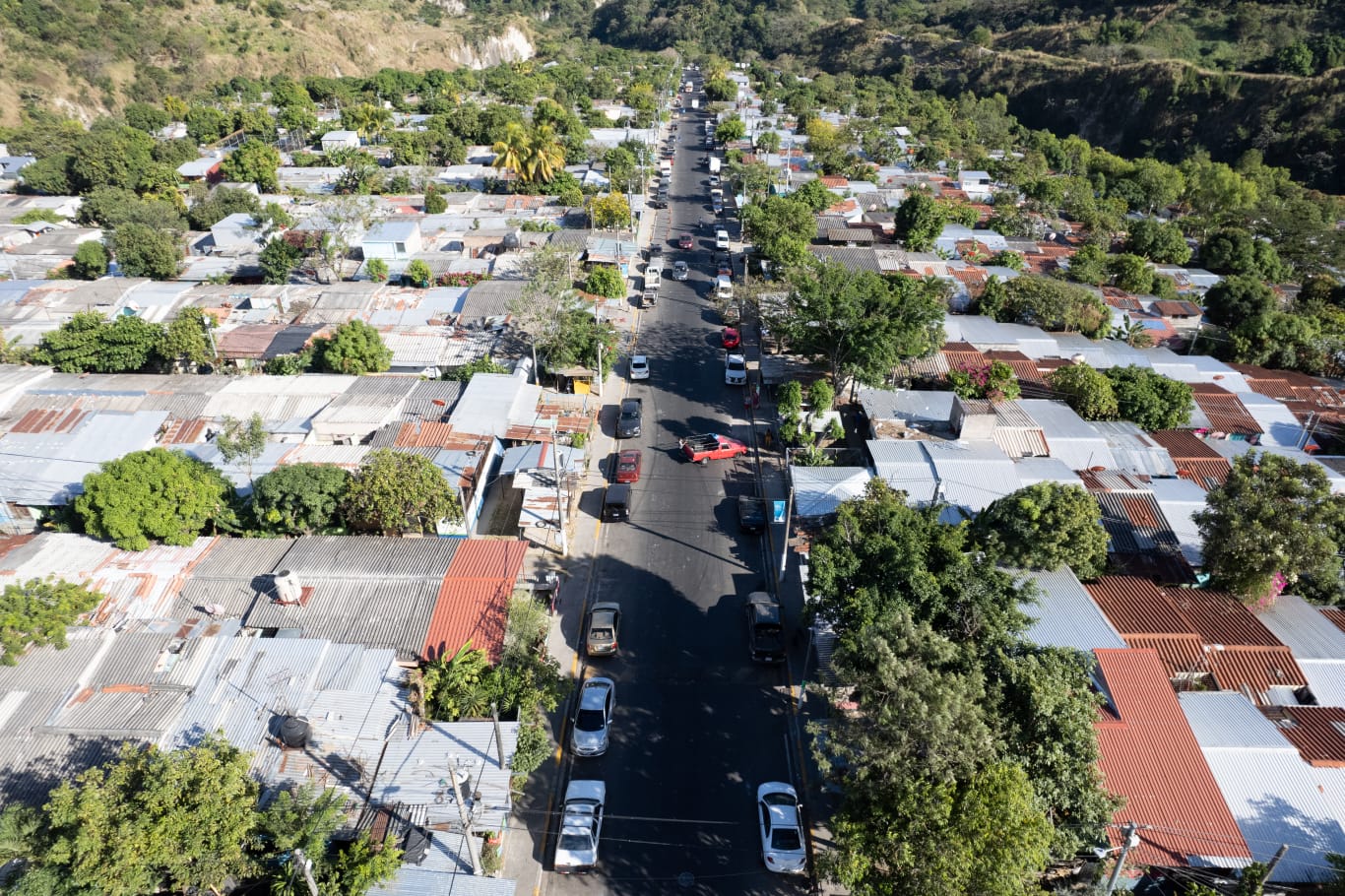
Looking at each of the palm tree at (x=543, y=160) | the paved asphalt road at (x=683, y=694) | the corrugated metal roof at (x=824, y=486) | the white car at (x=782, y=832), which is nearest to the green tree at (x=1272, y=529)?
the corrugated metal roof at (x=824, y=486)

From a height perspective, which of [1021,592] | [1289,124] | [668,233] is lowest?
[668,233]

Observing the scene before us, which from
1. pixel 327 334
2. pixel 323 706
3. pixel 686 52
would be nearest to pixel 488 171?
pixel 327 334

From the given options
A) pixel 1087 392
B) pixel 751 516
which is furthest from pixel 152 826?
pixel 1087 392

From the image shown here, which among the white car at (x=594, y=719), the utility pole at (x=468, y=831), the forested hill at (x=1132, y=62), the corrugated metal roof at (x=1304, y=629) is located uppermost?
the forested hill at (x=1132, y=62)

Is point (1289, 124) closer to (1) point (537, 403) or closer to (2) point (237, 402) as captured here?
(1) point (537, 403)

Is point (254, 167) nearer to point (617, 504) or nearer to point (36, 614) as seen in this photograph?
point (617, 504)

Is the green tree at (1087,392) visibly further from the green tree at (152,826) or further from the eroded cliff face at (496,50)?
the eroded cliff face at (496,50)
